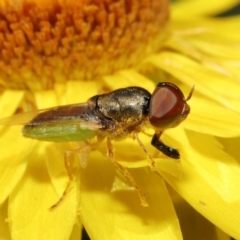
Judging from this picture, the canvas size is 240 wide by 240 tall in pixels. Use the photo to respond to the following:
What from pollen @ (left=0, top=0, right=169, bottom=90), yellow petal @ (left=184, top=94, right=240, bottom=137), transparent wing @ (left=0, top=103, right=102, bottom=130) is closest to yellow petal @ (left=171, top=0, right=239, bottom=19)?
pollen @ (left=0, top=0, right=169, bottom=90)

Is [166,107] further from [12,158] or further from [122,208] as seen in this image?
[12,158]

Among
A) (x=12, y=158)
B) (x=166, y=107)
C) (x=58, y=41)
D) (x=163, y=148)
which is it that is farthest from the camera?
(x=58, y=41)

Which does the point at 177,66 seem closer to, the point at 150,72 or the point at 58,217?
the point at 150,72

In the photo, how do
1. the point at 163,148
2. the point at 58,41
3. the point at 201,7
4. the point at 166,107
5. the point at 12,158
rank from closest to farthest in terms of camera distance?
1. the point at 166,107
2. the point at 163,148
3. the point at 12,158
4. the point at 58,41
5. the point at 201,7

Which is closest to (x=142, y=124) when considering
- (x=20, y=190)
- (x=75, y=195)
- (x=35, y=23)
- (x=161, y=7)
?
(x=75, y=195)

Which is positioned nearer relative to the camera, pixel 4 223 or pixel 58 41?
pixel 4 223

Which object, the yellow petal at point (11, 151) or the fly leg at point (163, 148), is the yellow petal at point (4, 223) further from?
the fly leg at point (163, 148)

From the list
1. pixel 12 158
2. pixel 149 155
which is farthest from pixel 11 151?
pixel 149 155

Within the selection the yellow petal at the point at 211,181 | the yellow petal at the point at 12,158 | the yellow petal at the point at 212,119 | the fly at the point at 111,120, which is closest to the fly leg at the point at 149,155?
the fly at the point at 111,120
